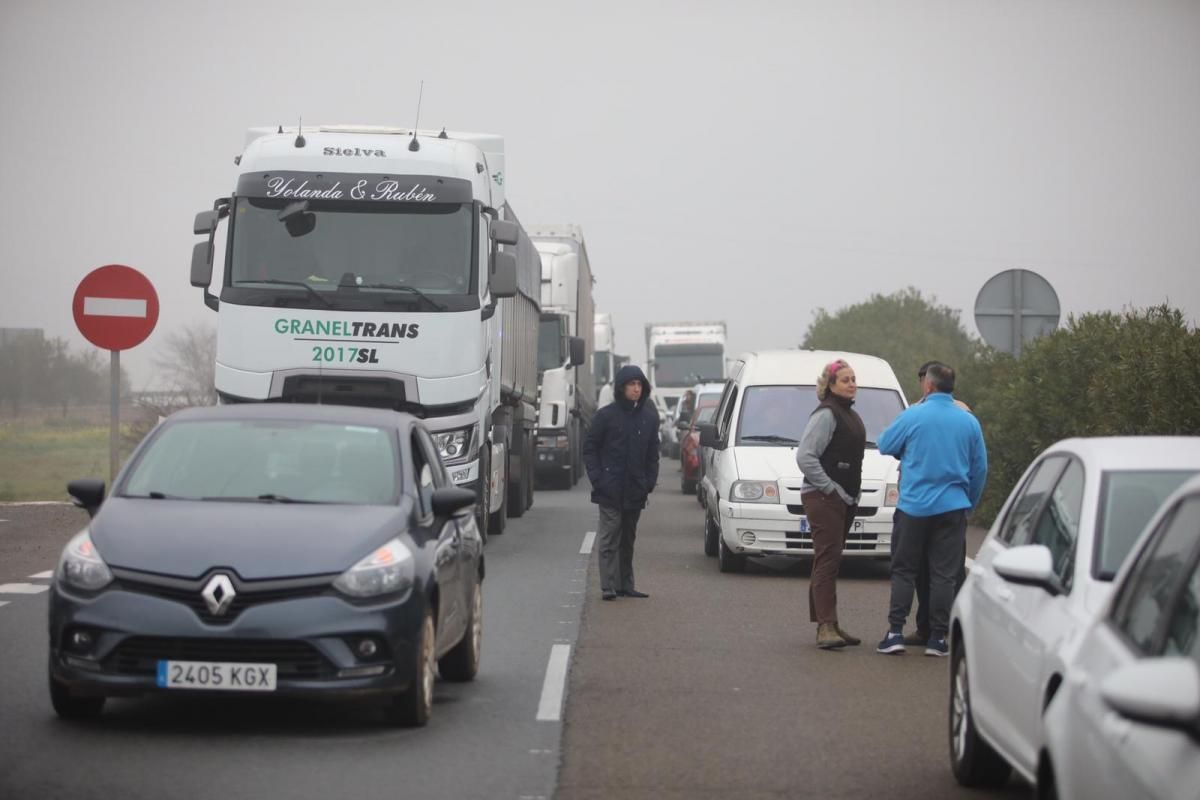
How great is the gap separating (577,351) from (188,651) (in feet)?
80.2

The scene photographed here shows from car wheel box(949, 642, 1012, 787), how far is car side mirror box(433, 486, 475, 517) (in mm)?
2622

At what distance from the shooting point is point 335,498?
895 centimetres

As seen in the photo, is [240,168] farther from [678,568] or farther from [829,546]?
[829,546]

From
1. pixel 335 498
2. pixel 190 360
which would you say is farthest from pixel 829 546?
pixel 190 360

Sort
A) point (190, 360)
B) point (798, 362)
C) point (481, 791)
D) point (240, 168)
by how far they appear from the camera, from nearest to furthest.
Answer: point (481, 791) → point (240, 168) → point (798, 362) → point (190, 360)

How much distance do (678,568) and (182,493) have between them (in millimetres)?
9400

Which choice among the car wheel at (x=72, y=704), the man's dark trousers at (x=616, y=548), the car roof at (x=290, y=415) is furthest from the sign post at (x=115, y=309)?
→ the car wheel at (x=72, y=704)

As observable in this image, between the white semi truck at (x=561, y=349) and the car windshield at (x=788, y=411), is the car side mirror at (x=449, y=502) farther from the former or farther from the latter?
the white semi truck at (x=561, y=349)

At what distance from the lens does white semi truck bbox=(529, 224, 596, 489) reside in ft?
103

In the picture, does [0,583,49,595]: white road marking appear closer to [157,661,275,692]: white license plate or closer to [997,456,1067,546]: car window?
[157,661,275,692]: white license plate

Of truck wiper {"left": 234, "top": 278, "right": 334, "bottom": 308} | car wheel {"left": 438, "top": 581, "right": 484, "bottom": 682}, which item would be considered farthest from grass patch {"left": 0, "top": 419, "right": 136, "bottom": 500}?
car wheel {"left": 438, "top": 581, "right": 484, "bottom": 682}

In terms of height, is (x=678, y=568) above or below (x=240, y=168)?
below

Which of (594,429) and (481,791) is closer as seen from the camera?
(481,791)

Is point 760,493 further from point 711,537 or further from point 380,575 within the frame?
point 380,575
